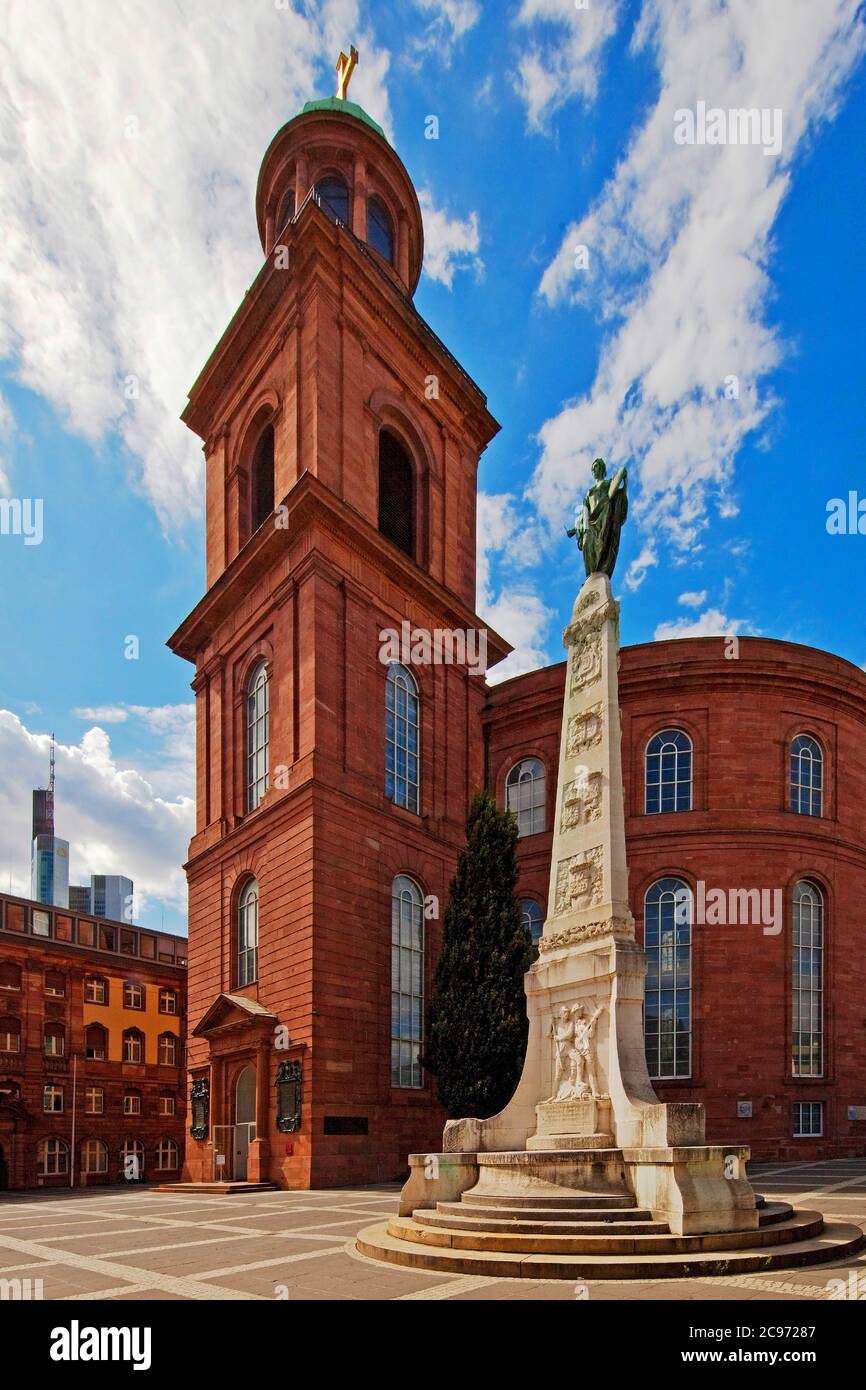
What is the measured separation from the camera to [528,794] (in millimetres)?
39094

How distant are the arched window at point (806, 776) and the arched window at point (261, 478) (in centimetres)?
2098

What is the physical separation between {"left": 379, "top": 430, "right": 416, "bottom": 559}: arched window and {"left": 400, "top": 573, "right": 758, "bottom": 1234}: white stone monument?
2027 centimetres

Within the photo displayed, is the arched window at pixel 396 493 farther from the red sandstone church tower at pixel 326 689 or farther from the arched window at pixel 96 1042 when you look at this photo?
the arched window at pixel 96 1042

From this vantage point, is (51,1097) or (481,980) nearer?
(481,980)

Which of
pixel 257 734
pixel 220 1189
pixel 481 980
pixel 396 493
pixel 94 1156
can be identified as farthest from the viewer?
pixel 94 1156

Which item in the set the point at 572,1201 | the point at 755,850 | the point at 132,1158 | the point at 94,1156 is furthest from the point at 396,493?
the point at 132,1158

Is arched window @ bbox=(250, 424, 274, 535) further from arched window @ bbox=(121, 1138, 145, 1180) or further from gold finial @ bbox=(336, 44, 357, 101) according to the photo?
arched window @ bbox=(121, 1138, 145, 1180)

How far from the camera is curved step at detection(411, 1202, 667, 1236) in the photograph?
11.4m

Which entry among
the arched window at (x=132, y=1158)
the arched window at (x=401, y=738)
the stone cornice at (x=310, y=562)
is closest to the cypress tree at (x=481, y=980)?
the arched window at (x=401, y=738)

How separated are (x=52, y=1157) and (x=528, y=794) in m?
29.2

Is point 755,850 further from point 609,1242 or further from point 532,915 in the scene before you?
point 609,1242

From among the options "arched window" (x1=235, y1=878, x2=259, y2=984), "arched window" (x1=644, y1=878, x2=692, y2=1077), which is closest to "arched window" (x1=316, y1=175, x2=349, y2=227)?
"arched window" (x1=235, y1=878, x2=259, y2=984)

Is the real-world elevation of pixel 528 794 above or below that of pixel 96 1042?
above

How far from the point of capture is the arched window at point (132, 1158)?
51.1 meters
